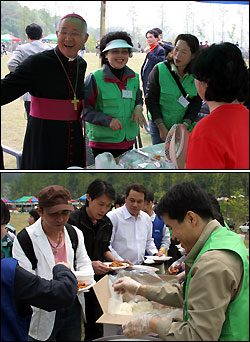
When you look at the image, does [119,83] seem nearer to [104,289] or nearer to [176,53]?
[176,53]

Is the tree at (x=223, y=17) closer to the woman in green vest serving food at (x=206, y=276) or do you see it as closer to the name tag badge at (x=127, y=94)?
the name tag badge at (x=127, y=94)

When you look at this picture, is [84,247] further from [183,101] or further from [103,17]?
[103,17]

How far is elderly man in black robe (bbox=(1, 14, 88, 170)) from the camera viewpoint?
165 cm

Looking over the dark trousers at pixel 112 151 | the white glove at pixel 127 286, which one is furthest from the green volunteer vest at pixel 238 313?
the dark trousers at pixel 112 151

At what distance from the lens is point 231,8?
1772 mm

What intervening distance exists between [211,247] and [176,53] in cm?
107

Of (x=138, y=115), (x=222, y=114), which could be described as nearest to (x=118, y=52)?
(x=138, y=115)

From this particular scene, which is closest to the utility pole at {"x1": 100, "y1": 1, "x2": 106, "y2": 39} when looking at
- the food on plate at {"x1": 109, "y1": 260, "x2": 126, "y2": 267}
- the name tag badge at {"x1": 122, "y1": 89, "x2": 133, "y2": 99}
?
the name tag badge at {"x1": 122, "y1": 89, "x2": 133, "y2": 99}

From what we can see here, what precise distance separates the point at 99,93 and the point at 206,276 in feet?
3.49

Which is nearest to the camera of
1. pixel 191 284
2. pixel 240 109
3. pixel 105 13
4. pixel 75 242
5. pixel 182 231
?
pixel 191 284

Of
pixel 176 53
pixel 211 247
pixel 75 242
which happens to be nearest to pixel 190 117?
pixel 176 53

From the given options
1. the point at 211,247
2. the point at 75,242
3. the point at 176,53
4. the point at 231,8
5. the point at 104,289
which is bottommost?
the point at 104,289

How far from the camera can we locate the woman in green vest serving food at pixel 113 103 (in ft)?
6.00

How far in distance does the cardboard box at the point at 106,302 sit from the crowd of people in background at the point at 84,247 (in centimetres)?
10
